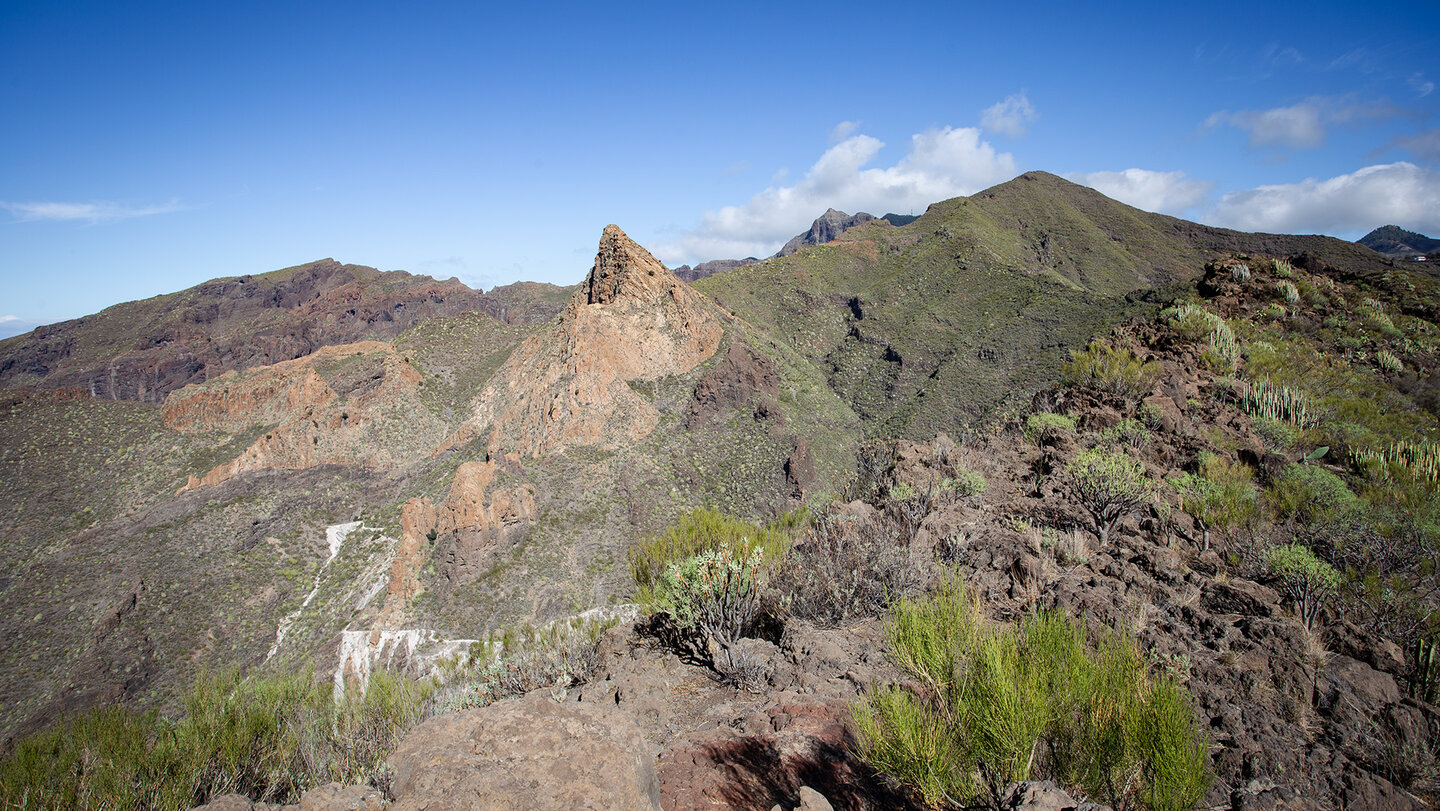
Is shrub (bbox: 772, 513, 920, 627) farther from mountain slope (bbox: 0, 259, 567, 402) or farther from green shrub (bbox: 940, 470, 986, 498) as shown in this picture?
mountain slope (bbox: 0, 259, 567, 402)

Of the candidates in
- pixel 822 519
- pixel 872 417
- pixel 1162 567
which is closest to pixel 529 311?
pixel 872 417

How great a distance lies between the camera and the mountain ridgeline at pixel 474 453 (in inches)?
810

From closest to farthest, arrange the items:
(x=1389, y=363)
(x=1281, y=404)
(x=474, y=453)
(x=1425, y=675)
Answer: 1. (x=1425, y=675)
2. (x=1281, y=404)
3. (x=1389, y=363)
4. (x=474, y=453)

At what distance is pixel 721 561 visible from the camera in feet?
27.8

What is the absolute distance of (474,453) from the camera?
27.9 m

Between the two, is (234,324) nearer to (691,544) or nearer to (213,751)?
(213,751)

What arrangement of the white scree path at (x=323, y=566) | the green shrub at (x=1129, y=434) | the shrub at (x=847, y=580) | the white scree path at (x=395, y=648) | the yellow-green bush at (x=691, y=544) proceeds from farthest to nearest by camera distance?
the white scree path at (x=323, y=566) → the white scree path at (x=395, y=648) → the green shrub at (x=1129, y=434) → the yellow-green bush at (x=691, y=544) → the shrub at (x=847, y=580)

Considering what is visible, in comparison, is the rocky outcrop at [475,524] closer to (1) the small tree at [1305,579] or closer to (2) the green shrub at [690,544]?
(2) the green shrub at [690,544]

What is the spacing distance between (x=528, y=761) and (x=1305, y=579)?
9.69m

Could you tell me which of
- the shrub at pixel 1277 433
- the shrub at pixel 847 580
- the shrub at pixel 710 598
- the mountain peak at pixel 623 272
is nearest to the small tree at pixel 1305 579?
the shrub at pixel 847 580

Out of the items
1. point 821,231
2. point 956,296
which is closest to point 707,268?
point 821,231

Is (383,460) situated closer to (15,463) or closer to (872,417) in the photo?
(15,463)

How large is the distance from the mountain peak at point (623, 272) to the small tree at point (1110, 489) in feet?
86.8

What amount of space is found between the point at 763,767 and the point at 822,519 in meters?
8.00
